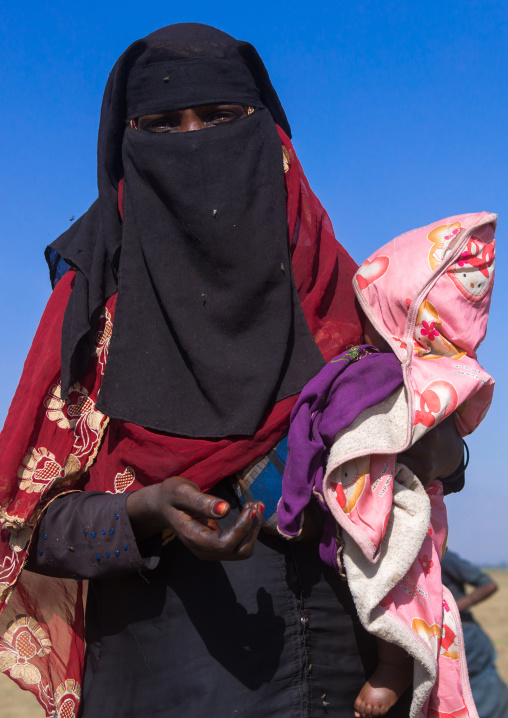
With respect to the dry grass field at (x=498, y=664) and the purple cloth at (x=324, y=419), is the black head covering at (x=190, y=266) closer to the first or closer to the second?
the purple cloth at (x=324, y=419)

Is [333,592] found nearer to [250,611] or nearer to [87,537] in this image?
[250,611]

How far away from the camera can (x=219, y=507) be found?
6.12 ft

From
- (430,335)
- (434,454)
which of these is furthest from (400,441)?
(430,335)

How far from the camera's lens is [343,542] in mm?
2119

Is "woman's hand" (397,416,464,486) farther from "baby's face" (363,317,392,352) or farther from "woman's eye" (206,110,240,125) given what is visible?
"woman's eye" (206,110,240,125)

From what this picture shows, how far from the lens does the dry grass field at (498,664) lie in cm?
828

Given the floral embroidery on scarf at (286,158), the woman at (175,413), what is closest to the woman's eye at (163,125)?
the woman at (175,413)

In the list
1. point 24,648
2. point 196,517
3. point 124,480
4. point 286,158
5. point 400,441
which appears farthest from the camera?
point 286,158

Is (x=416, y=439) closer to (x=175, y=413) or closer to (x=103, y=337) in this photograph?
(x=175, y=413)

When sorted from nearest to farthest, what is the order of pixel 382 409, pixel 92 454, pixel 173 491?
1. pixel 173 491
2. pixel 382 409
3. pixel 92 454

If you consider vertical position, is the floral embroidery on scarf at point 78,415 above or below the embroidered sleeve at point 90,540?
above

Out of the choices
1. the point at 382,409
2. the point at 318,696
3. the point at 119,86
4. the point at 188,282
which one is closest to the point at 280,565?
the point at 318,696

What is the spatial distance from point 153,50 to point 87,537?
148cm

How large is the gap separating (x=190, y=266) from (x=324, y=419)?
619mm
